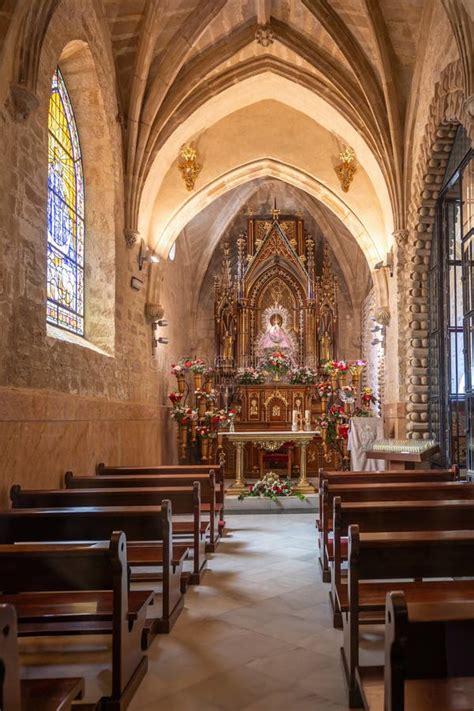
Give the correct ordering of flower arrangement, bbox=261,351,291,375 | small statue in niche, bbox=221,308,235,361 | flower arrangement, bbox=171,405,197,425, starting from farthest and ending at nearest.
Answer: small statue in niche, bbox=221,308,235,361 → flower arrangement, bbox=261,351,291,375 → flower arrangement, bbox=171,405,197,425

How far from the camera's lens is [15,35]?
6109 millimetres

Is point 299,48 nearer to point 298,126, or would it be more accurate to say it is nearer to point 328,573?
point 298,126

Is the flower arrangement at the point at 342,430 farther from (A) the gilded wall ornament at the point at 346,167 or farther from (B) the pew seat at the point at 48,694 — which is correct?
(B) the pew seat at the point at 48,694

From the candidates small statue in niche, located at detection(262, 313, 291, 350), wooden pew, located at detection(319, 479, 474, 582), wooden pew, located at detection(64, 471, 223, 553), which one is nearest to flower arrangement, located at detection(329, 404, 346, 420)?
small statue in niche, located at detection(262, 313, 291, 350)

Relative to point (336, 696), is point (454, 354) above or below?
above

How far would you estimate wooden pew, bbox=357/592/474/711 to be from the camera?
1.98 m

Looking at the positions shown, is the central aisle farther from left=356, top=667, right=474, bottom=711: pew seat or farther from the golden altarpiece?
the golden altarpiece

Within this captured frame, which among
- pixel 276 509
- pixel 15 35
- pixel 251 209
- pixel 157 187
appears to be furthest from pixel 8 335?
pixel 251 209

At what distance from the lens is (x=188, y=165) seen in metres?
13.2

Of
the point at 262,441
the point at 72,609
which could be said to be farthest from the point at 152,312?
the point at 72,609

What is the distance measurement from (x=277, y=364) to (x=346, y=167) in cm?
506

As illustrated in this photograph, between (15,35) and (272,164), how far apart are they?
8.38m

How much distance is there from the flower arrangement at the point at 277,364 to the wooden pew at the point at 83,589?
1196cm

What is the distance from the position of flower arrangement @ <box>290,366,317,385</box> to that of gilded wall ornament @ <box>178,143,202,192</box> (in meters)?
5.85
